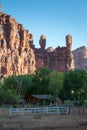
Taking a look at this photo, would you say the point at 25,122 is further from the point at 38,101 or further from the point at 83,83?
the point at 83,83

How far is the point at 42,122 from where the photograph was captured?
133 feet

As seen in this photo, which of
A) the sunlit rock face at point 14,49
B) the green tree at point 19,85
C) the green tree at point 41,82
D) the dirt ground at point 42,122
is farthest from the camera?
the sunlit rock face at point 14,49

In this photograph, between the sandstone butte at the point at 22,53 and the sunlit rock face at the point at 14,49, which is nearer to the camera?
the sunlit rock face at the point at 14,49

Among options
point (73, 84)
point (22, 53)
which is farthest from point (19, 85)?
point (22, 53)

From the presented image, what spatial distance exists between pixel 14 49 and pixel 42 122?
124644mm

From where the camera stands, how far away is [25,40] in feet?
584

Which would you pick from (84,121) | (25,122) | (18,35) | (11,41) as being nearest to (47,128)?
(25,122)

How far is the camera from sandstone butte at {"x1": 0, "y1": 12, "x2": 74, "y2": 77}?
508 ft

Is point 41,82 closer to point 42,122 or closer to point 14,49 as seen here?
point 42,122

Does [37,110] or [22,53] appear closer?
[37,110]

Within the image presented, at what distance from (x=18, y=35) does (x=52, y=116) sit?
13199 cm

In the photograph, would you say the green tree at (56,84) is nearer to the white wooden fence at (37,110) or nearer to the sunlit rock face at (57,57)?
the white wooden fence at (37,110)

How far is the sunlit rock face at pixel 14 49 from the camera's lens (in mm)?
153125

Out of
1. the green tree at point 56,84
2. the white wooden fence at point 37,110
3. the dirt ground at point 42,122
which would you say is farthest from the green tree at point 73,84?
the dirt ground at point 42,122
